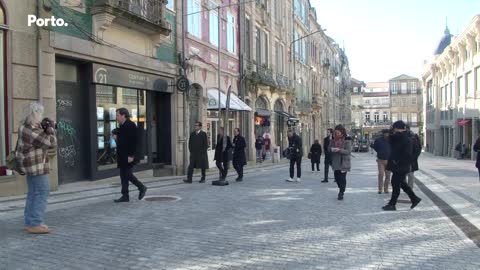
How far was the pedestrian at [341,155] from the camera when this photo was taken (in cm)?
998

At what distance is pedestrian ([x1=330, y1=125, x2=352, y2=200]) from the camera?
32.7 feet

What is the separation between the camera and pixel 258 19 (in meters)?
27.2

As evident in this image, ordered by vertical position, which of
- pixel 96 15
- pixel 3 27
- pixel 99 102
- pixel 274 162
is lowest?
pixel 274 162

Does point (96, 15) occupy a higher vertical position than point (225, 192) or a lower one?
higher

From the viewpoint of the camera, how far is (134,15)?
13.1 m

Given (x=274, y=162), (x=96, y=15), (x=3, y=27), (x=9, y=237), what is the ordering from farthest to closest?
(x=274, y=162) → (x=96, y=15) → (x=3, y=27) → (x=9, y=237)

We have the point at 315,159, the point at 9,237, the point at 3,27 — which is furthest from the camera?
the point at 315,159

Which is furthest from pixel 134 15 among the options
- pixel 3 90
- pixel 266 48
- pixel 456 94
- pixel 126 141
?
pixel 456 94

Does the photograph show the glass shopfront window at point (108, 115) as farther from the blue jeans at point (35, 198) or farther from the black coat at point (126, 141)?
the blue jeans at point (35, 198)

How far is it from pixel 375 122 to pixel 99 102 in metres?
111

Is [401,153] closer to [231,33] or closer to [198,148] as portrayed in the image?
[198,148]

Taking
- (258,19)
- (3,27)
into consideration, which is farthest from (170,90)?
(258,19)

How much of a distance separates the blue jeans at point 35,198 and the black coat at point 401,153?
19.6 ft

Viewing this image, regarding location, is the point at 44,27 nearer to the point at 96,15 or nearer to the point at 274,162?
the point at 96,15
